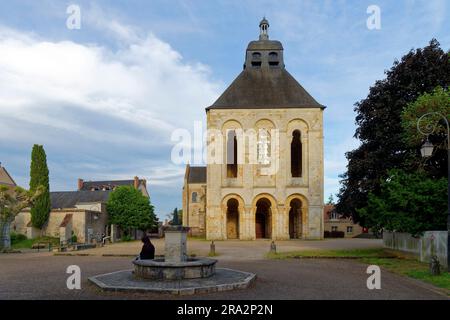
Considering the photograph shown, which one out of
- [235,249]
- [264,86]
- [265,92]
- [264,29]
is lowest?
[235,249]

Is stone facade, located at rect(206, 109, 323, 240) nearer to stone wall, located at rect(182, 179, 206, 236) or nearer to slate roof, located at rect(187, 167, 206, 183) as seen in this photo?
stone wall, located at rect(182, 179, 206, 236)

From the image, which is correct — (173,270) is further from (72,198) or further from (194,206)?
(194,206)

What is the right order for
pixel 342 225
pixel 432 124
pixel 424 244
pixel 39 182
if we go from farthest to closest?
pixel 342 225 < pixel 39 182 < pixel 424 244 < pixel 432 124

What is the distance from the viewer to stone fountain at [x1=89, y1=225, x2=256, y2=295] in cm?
1125

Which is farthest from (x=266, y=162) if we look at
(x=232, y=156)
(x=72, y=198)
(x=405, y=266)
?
(x=72, y=198)

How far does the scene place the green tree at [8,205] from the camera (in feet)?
105

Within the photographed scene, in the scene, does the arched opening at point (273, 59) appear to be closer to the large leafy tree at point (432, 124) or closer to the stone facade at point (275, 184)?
the stone facade at point (275, 184)

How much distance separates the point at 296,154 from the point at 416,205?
29.8m

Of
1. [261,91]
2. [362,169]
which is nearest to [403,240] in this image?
[362,169]

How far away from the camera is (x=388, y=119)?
87.9ft

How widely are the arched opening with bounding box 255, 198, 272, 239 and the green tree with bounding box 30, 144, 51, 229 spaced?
22611mm

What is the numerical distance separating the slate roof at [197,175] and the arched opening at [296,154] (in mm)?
26156
